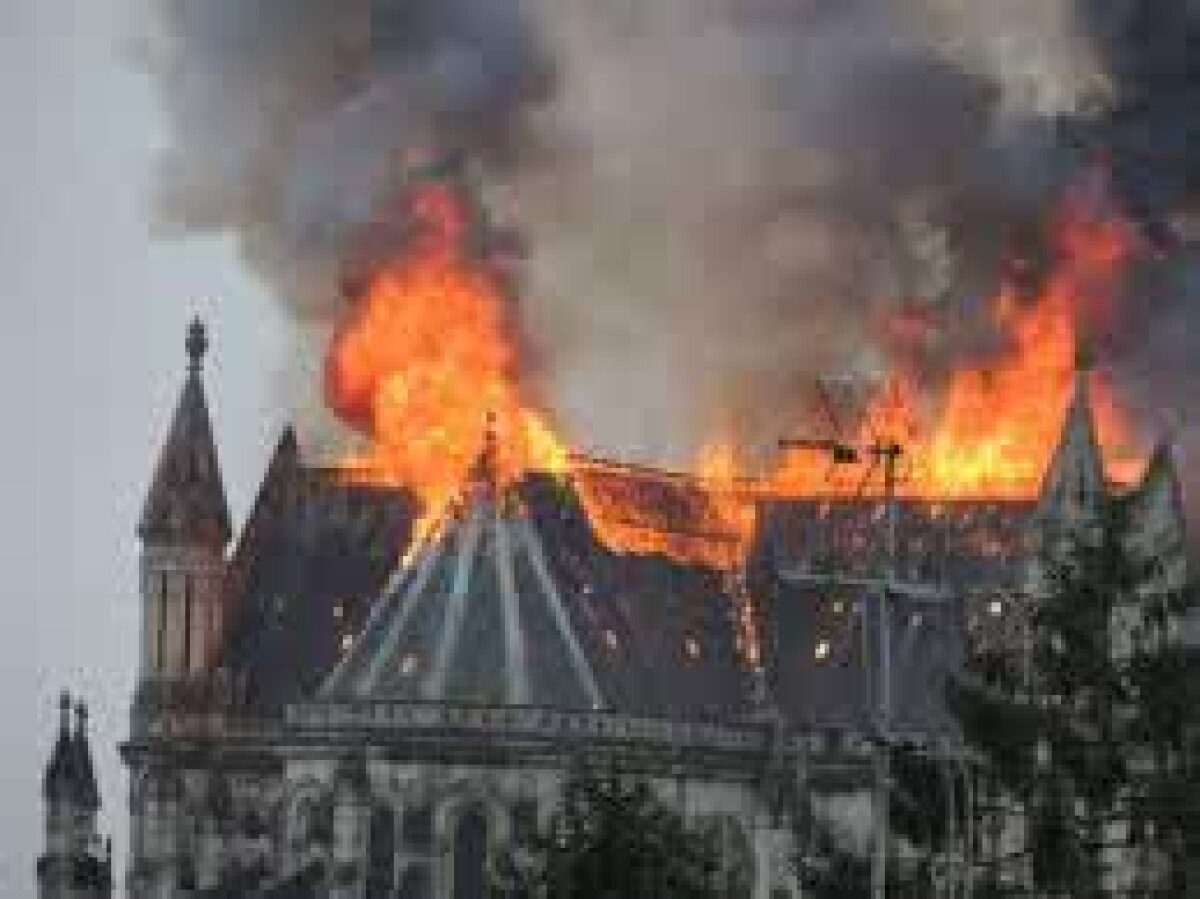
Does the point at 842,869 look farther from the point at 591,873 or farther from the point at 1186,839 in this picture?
the point at 1186,839

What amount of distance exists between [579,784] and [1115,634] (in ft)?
58.5

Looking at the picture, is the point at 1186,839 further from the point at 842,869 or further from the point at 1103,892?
the point at 842,869

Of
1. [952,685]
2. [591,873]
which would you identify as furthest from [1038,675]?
[591,873]

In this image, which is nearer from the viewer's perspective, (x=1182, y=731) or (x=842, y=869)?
(x=1182, y=731)

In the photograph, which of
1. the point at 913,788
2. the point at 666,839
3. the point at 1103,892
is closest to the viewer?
the point at 1103,892

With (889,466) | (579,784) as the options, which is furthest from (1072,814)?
(579,784)

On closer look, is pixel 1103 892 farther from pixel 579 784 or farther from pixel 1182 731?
pixel 579 784

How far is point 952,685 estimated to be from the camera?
148m

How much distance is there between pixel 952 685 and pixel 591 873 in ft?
35.0

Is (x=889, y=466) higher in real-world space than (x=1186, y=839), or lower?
higher

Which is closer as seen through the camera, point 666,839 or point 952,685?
point 952,685

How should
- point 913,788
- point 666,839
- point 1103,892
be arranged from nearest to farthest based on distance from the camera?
1. point 1103,892
2. point 913,788
3. point 666,839

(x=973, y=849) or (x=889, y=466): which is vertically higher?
(x=889, y=466)

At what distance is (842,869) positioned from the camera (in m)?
158
